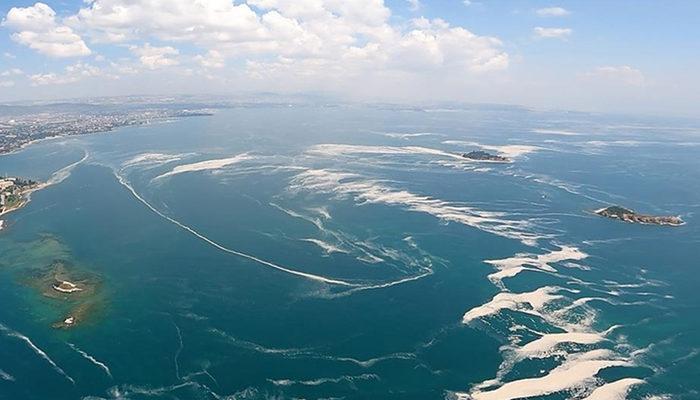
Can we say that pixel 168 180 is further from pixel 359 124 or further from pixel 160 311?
pixel 359 124

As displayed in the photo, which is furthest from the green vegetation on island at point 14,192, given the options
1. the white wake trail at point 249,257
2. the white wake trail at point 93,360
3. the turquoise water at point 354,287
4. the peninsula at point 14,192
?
the white wake trail at point 93,360

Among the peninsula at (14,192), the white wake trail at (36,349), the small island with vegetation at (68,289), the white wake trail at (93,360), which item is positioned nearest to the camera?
the white wake trail at (36,349)

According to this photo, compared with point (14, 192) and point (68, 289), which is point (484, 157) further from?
point (68, 289)

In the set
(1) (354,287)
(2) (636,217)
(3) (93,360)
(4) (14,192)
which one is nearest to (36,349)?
(3) (93,360)

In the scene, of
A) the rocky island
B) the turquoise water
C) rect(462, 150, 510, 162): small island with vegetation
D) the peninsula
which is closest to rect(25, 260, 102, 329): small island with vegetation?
the turquoise water

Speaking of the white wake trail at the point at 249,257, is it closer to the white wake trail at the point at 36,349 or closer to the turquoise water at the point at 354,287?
the turquoise water at the point at 354,287

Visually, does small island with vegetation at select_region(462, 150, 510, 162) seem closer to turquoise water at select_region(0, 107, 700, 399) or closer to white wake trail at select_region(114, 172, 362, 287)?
turquoise water at select_region(0, 107, 700, 399)

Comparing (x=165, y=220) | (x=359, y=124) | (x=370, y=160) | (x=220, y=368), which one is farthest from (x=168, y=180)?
(x=359, y=124)
